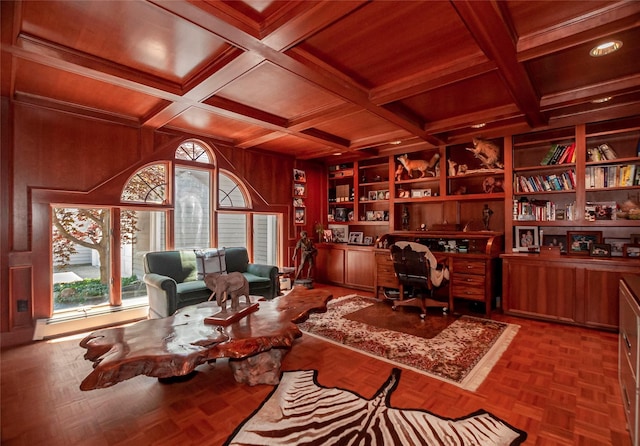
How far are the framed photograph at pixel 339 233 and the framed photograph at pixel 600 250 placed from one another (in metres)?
3.91

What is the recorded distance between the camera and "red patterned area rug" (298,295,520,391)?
259cm

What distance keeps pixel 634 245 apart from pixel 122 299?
6303mm

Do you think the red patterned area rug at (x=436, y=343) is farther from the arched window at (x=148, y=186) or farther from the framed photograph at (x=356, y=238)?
the arched window at (x=148, y=186)

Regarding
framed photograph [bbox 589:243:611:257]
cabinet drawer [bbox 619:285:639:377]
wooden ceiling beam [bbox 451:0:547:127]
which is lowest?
cabinet drawer [bbox 619:285:639:377]

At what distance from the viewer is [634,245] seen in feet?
11.7

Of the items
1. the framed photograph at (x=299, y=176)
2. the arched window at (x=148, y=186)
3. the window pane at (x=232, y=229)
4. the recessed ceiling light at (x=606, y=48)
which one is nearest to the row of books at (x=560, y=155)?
the recessed ceiling light at (x=606, y=48)

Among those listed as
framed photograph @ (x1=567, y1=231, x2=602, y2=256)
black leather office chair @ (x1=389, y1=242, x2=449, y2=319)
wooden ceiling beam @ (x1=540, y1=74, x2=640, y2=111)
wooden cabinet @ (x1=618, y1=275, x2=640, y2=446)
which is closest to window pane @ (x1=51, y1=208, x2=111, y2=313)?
black leather office chair @ (x1=389, y1=242, x2=449, y2=319)

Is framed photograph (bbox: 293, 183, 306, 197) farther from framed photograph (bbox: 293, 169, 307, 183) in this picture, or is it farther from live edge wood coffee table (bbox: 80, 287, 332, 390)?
live edge wood coffee table (bbox: 80, 287, 332, 390)

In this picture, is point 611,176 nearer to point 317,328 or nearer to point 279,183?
point 317,328

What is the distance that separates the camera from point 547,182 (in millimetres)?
4109

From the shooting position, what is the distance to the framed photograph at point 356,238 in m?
6.21

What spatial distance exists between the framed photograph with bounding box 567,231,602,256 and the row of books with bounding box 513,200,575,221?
0.85ft

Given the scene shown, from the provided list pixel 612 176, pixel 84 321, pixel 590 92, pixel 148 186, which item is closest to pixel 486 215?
pixel 612 176

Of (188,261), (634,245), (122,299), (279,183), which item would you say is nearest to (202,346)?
(188,261)
